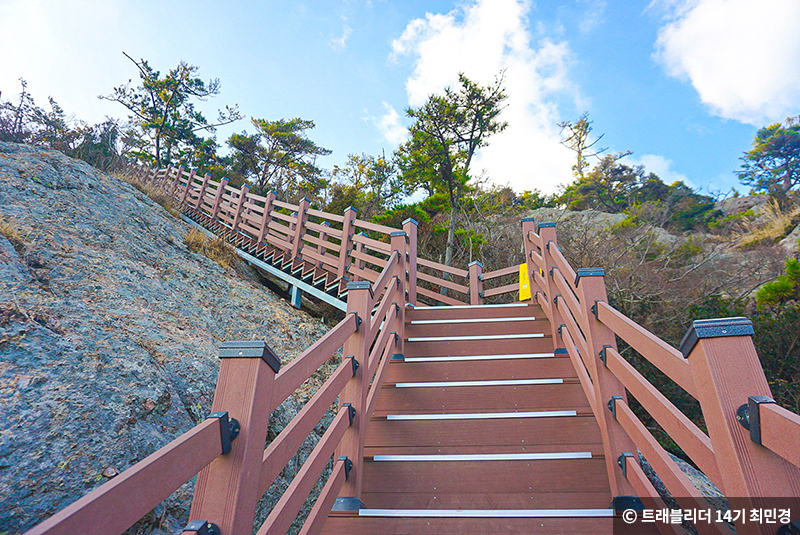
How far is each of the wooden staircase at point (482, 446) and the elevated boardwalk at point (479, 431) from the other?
0.01m

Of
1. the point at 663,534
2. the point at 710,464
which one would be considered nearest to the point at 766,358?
the point at 663,534

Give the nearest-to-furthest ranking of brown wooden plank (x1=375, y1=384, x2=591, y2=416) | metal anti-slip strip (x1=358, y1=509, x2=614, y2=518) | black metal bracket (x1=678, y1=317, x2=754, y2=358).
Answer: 1. black metal bracket (x1=678, y1=317, x2=754, y2=358)
2. metal anti-slip strip (x1=358, y1=509, x2=614, y2=518)
3. brown wooden plank (x1=375, y1=384, x2=591, y2=416)

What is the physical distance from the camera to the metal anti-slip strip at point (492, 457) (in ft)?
7.98

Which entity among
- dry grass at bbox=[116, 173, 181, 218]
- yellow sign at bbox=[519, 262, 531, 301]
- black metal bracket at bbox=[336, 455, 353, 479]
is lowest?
black metal bracket at bbox=[336, 455, 353, 479]

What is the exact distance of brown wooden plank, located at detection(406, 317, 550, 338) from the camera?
13.4 ft

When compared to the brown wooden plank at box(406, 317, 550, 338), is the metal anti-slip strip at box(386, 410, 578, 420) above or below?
below

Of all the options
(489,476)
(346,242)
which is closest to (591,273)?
(489,476)

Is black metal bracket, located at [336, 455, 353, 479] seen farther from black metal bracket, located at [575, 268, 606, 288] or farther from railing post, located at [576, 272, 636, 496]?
black metal bracket, located at [575, 268, 606, 288]

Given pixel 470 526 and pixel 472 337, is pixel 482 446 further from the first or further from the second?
pixel 472 337

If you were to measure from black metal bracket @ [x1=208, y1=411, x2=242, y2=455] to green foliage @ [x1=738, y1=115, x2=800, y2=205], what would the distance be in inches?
1258

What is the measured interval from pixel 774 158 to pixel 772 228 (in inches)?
656

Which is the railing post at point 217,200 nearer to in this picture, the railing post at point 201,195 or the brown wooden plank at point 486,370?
the railing post at point 201,195

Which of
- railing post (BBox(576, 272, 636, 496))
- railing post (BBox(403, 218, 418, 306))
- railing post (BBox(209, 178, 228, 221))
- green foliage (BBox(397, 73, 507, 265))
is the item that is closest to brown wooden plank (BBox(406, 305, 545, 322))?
railing post (BBox(403, 218, 418, 306))

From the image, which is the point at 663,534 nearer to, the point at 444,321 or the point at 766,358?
the point at 444,321
